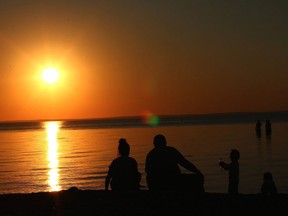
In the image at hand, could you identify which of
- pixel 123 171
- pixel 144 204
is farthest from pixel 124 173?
pixel 144 204

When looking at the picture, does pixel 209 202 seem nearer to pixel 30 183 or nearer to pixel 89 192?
pixel 89 192

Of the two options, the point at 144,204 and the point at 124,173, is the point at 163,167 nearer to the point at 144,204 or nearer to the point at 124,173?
the point at 124,173

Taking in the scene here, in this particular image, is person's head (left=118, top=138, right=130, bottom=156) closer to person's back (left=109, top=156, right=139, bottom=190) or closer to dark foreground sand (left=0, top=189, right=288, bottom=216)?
person's back (left=109, top=156, right=139, bottom=190)

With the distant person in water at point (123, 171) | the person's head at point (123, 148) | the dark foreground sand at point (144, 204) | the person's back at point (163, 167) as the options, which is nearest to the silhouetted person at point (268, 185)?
the dark foreground sand at point (144, 204)

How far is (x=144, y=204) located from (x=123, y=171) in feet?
5.37

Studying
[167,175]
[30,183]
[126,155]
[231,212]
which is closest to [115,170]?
[126,155]

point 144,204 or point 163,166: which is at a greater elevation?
point 163,166

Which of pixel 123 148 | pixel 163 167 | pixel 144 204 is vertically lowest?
pixel 144 204

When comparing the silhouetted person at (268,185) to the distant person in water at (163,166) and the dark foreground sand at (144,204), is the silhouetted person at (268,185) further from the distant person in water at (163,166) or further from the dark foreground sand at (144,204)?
the distant person in water at (163,166)

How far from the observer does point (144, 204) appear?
1010 centimetres

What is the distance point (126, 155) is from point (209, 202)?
2.24 m

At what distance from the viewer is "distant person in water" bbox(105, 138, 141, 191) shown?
11.5m

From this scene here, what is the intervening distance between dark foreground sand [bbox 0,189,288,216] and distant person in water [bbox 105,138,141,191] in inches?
19.0

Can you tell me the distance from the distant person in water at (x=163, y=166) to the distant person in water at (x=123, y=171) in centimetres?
33
